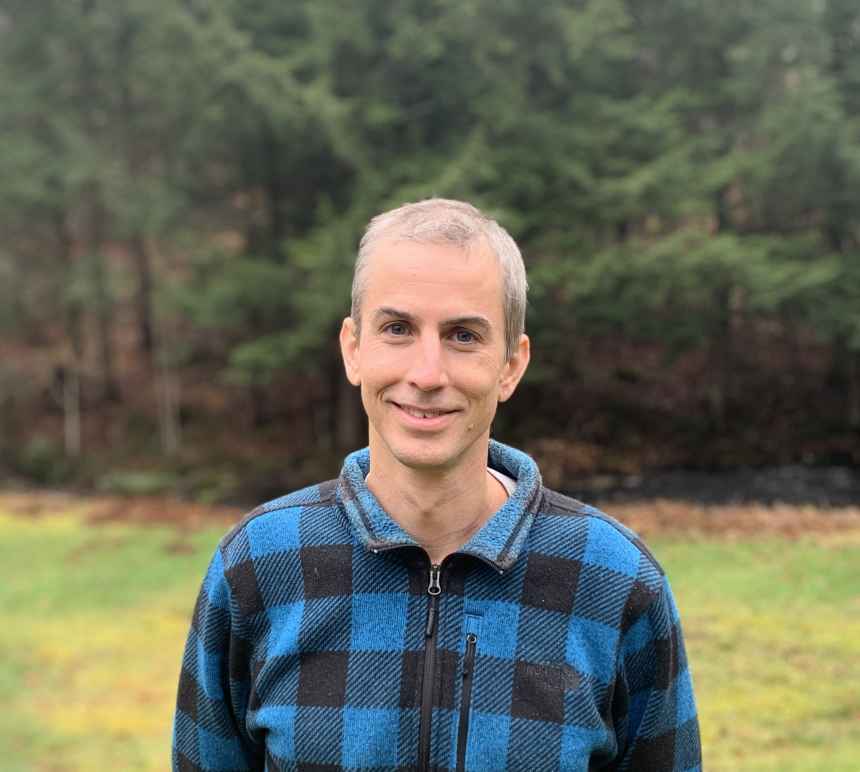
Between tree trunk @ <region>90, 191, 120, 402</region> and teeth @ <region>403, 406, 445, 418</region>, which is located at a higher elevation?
teeth @ <region>403, 406, 445, 418</region>

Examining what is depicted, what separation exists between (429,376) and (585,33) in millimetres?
12487

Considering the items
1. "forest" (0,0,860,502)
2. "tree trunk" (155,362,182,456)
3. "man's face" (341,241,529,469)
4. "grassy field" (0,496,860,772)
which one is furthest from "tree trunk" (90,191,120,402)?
"man's face" (341,241,529,469)

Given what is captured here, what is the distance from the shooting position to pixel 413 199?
39.3 feet

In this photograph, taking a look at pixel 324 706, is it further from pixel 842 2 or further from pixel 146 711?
pixel 842 2

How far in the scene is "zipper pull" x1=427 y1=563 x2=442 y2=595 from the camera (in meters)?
1.59

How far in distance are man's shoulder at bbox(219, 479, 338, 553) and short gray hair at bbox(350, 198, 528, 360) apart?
327 mm

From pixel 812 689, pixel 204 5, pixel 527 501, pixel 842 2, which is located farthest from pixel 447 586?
pixel 842 2

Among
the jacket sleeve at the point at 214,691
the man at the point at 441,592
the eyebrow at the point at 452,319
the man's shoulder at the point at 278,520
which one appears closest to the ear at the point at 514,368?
the man at the point at 441,592

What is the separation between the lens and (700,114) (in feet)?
51.8

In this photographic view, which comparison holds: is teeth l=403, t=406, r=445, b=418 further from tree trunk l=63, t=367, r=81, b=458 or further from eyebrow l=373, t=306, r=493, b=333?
tree trunk l=63, t=367, r=81, b=458

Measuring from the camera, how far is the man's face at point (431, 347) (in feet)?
5.08

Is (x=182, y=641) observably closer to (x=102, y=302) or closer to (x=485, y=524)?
(x=485, y=524)

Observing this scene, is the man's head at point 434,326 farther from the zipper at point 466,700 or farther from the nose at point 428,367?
the zipper at point 466,700

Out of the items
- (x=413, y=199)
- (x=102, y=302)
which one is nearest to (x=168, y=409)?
(x=102, y=302)
